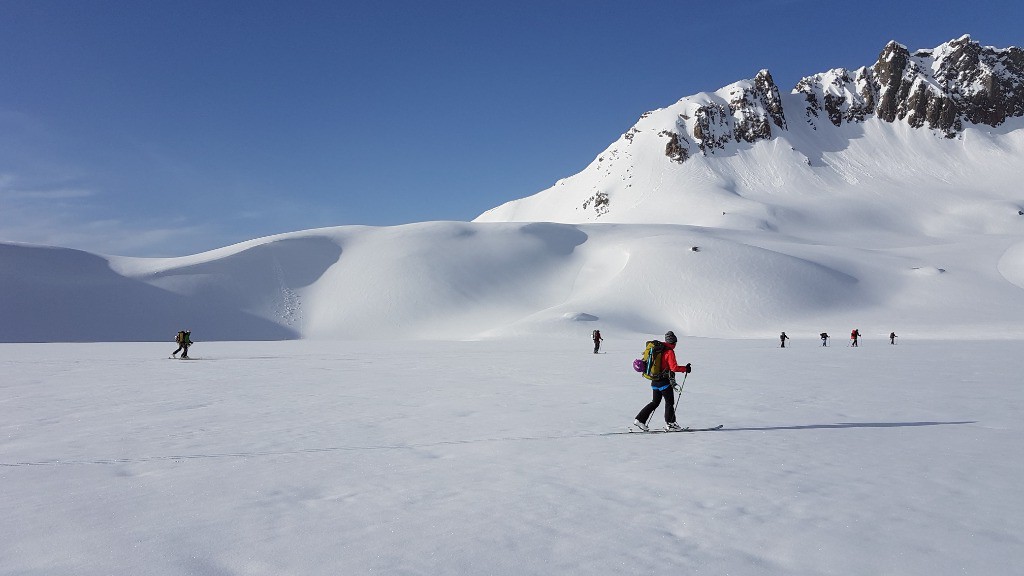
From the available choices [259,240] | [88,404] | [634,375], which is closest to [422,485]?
[88,404]

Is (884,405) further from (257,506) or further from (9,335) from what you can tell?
(9,335)

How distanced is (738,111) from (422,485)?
206 m

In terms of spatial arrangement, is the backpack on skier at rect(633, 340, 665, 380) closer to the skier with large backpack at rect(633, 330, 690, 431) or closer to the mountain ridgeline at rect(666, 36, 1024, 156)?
the skier with large backpack at rect(633, 330, 690, 431)

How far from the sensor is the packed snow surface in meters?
4.46

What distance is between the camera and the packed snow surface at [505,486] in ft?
14.6

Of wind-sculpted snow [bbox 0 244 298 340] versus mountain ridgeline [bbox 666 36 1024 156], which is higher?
mountain ridgeline [bbox 666 36 1024 156]

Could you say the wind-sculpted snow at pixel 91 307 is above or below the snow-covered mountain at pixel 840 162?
below

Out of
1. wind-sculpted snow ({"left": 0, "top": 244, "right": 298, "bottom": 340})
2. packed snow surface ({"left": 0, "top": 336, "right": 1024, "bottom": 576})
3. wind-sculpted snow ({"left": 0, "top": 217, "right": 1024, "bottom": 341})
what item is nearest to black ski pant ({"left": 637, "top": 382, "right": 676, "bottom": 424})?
packed snow surface ({"left": 0, "top": 336, "right": 1024, "bottom": 576})

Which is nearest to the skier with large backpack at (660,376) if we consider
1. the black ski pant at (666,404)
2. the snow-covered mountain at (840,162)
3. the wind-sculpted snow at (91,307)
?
the black ski pant at (666,404)

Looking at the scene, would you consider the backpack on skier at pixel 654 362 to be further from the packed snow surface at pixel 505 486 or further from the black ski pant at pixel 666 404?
the packed snow surface at pixel 505 486

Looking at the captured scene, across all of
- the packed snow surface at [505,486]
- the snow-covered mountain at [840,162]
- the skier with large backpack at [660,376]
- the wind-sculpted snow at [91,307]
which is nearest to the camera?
the packed snow surface at [505,486]

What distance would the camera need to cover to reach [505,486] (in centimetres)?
639

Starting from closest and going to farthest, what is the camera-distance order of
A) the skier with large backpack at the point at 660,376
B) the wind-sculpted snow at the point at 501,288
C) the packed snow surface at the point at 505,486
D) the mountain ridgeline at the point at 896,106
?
1. the packed snow surface at the point at 505,486
2. the skier with large backpack at the point at 660,376
3. the wind-sculpted snow at the point at 501,288
4. the mountain ridgeline at the point at 896,106

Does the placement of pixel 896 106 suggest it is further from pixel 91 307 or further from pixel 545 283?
pixel 91 307
